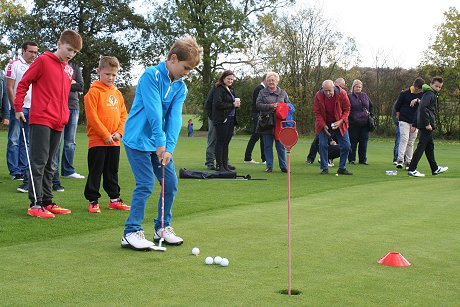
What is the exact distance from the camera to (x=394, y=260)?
17.1 feet

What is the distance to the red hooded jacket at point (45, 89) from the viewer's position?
7590mm

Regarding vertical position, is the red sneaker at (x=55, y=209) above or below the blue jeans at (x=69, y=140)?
below

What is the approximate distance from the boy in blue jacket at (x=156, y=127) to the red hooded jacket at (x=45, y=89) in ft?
6.50

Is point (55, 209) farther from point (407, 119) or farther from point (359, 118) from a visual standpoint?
point (359, 118)

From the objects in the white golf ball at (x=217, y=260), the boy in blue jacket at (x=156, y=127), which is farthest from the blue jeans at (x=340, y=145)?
the white golf ball at (x=217, y=260)

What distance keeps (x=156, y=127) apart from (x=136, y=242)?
1.05m

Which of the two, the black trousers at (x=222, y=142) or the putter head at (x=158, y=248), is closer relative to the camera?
the putter head at (x=158, y=248)

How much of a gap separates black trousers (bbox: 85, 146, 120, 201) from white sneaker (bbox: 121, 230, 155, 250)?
2.44 meters

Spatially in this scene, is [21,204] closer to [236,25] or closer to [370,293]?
[370,293]

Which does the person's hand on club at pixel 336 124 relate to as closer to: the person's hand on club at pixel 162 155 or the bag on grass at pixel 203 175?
the bag on grass at pixel 203 175

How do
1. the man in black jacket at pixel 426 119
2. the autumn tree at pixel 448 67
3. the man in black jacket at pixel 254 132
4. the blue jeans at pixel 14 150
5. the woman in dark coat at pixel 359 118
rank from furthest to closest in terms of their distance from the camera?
the autumn tree at pixel 448 67
the woman in dark coat at pixel 359 118
the man in black jacket at pixel 254 132
the man in black jacket at pixel 426 119
the blue jeans at pixel 14 150

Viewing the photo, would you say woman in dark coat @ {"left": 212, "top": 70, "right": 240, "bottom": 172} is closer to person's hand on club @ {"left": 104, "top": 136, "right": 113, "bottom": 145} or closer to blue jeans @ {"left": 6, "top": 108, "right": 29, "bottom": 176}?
blue jeans @ {"left": 6, "top": 108, "right": 29, "bottom": 176}

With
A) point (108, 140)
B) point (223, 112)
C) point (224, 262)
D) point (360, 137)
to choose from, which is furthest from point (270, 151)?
point (224, 262)

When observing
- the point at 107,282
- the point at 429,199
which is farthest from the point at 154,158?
the point at 429,199
